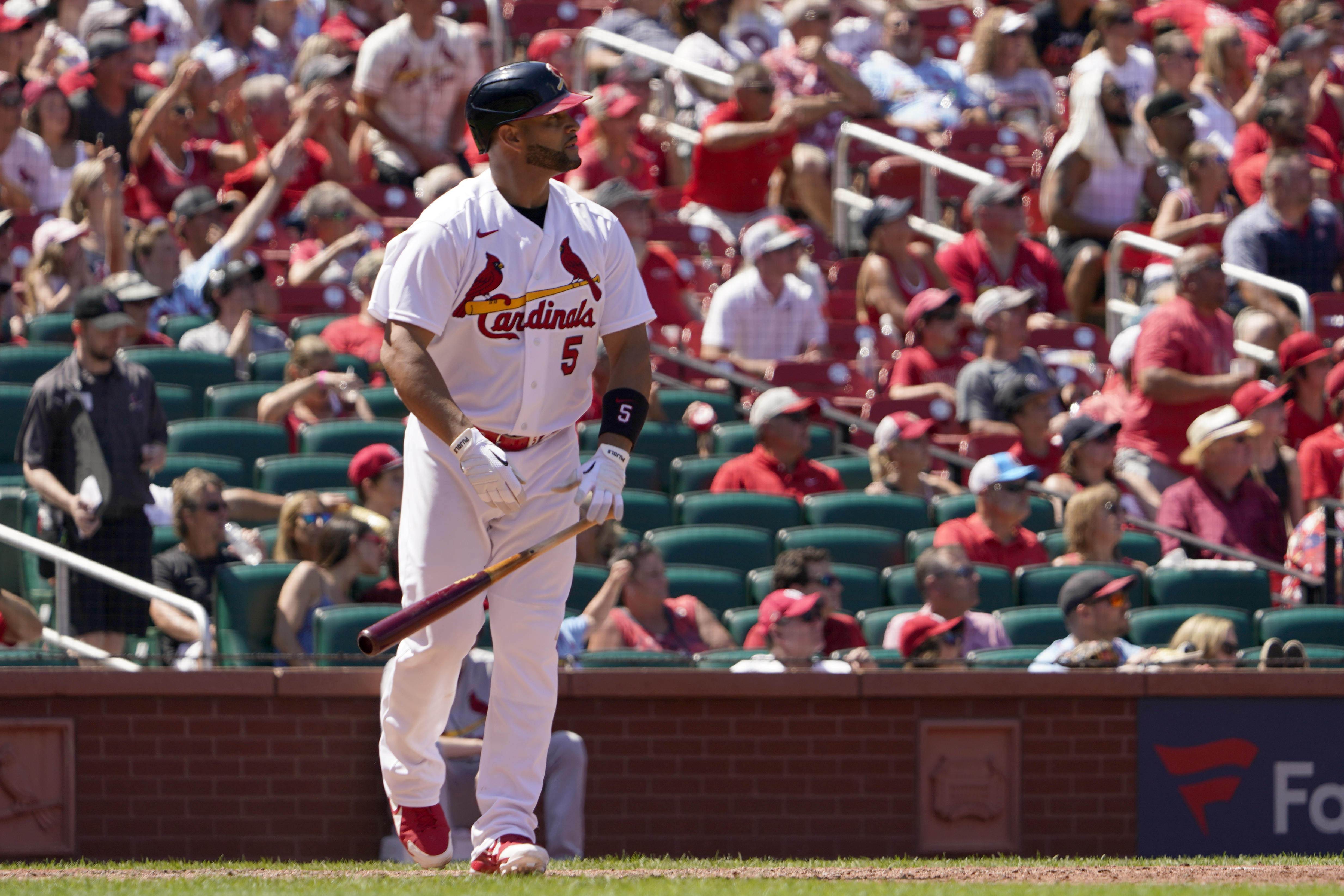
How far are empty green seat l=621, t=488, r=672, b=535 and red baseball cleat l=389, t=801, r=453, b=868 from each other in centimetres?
364

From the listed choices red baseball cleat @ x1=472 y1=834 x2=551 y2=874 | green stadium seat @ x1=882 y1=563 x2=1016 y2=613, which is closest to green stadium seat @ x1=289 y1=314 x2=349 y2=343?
green stadium seat @ x1=882 y1=563 x2=1016 y2=613

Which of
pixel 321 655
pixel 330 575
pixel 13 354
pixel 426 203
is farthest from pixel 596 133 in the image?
pixel 321 655

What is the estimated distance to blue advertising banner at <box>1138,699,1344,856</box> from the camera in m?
6.80

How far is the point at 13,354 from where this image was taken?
909 cm

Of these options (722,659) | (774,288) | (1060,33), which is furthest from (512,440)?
(1060,33)

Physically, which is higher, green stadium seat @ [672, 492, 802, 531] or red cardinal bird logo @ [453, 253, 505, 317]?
red cardinal bird logo @ [453, 253, 505, 317]

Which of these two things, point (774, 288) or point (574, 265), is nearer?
point (574, 265)

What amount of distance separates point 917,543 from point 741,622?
1.21m

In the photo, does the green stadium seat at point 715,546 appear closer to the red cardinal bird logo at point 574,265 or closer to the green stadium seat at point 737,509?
Answer: the green stadium seat at point 737,509

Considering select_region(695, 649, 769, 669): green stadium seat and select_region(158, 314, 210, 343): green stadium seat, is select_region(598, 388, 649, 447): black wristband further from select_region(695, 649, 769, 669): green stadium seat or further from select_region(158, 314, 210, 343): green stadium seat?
select_region(158, 314, 210, 343): green stadium seat

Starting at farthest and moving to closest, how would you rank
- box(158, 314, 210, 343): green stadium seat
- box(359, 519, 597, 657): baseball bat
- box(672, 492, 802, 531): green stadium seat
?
1. box(158, 314, 210, 343): green stadium seat
2. box(672, 492, 802, 531): green stadium seat
3. box(359, 519, 597, 657): baseball bat

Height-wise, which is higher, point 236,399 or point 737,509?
point 236,399

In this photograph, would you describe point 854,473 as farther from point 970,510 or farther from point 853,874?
point 853,874

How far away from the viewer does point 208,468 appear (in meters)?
8.68
